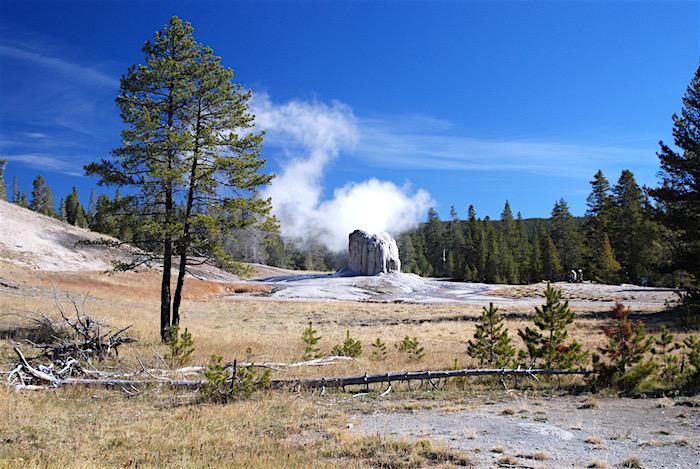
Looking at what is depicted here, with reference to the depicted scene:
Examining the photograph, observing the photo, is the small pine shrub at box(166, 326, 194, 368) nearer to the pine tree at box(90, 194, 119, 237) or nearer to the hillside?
the pine tree at box(90, 194, 119, 237)

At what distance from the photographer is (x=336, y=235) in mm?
119875

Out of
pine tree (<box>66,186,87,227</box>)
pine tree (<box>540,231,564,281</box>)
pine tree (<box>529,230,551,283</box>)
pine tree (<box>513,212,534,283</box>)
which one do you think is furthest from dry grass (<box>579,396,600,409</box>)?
pine tree (<box>66,186,87,227</box>)

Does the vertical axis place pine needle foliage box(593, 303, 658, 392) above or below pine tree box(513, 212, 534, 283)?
below

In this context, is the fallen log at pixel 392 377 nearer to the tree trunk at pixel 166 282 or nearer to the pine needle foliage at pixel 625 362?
the pine needle foliage at pixel 625 362

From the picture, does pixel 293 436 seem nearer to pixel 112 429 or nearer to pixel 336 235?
pixel 112 429

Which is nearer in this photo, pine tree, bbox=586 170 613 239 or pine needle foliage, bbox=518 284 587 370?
pine needle foliage, bbox=518 284 587 370

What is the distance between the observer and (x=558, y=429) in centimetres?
841

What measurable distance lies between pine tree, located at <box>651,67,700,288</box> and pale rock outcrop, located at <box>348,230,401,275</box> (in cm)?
4159

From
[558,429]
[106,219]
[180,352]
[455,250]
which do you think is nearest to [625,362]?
[558,429]

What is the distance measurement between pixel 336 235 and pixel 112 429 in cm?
11173

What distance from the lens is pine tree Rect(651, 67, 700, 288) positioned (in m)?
25.4

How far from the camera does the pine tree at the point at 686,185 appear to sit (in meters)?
25.4

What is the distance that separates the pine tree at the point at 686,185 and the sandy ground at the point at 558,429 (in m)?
19.2

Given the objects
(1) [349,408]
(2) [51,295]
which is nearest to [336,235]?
(2) [51,295]
